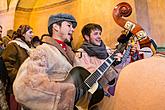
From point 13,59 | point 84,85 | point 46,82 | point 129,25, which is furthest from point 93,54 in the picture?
point 46,82

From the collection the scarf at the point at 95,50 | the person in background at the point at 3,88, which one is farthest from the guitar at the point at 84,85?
the person in background at the point at 3,88


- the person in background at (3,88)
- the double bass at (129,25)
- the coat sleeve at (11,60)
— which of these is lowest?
the person in background at (3,88)

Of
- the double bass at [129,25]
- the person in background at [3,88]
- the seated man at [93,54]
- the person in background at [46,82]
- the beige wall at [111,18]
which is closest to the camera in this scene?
the person in background at [46,82]

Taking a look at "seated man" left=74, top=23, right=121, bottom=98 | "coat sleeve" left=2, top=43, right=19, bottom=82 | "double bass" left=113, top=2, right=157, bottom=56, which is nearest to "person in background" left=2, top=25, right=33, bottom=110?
"coat sleeve" left=2, top=43, right=19, bottom=82

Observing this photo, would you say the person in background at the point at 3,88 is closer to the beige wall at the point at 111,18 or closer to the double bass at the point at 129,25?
the double bass at the point at 129,25

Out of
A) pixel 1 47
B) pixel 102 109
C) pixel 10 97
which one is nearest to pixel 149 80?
pixel 102 109

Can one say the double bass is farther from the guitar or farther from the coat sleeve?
the coat sleeve

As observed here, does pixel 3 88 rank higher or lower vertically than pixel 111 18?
lower

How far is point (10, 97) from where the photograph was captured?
377cm

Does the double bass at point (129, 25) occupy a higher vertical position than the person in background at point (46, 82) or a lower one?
higher

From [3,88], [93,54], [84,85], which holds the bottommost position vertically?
[3,88]

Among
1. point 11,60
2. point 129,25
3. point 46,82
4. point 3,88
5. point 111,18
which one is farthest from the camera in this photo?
point 111,18

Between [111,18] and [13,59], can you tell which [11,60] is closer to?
[13,59]

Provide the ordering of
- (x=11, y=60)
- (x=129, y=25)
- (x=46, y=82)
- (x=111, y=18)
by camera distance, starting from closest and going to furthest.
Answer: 1. (x=46, y=82)
2. (x=129, y=25)
3. (x=11, y=60)
4. (x=111, y=18)
